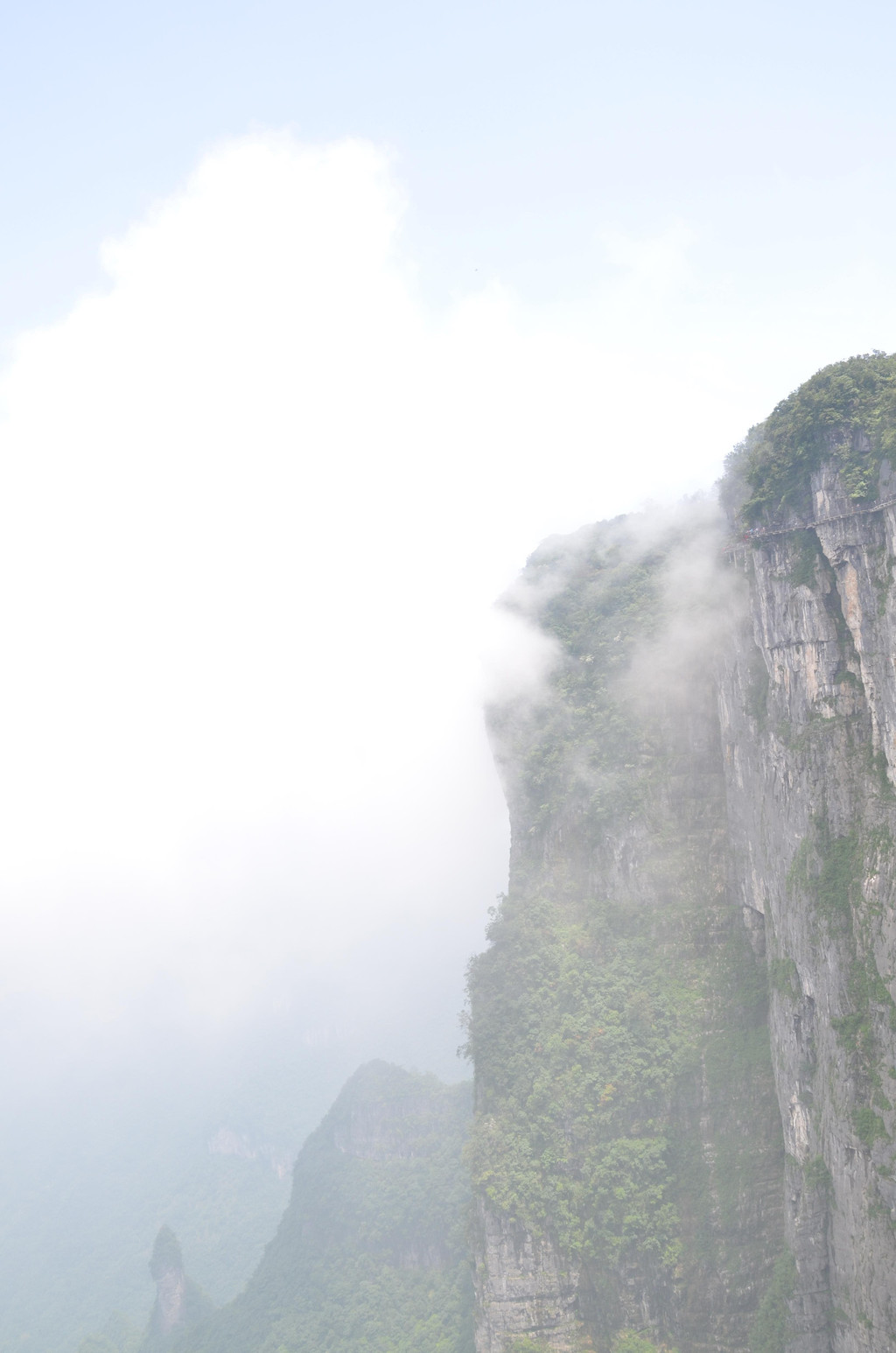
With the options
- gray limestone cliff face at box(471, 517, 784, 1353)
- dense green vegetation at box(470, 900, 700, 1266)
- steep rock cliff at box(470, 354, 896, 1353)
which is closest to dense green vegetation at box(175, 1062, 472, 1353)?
dense green vegetation at box(470, 900, 700, 1266)

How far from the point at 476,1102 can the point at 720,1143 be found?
1033 centimetres

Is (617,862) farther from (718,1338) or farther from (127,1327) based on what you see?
(127,1327)

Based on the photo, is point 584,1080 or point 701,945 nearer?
point 584,1080

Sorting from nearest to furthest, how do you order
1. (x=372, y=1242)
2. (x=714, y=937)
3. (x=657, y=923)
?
(x=714, y=937) < (x=657, y=923) < (x=372, y=1242)

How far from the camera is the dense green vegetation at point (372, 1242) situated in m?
43.2

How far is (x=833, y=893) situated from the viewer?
805 inches

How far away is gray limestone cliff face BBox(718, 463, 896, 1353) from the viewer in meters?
18.7

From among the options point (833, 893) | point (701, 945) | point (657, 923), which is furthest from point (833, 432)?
point (657, 923)

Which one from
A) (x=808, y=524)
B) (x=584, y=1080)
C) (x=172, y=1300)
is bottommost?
(x=172, y=1300)

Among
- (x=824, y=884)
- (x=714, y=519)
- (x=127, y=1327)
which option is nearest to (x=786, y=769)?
(x=824, y=884)

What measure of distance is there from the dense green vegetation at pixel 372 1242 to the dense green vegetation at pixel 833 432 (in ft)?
106

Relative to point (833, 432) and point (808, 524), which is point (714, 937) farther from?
point (833, 432)

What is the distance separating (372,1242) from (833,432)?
50887 millimetres

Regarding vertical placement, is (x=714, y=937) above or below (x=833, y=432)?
below
